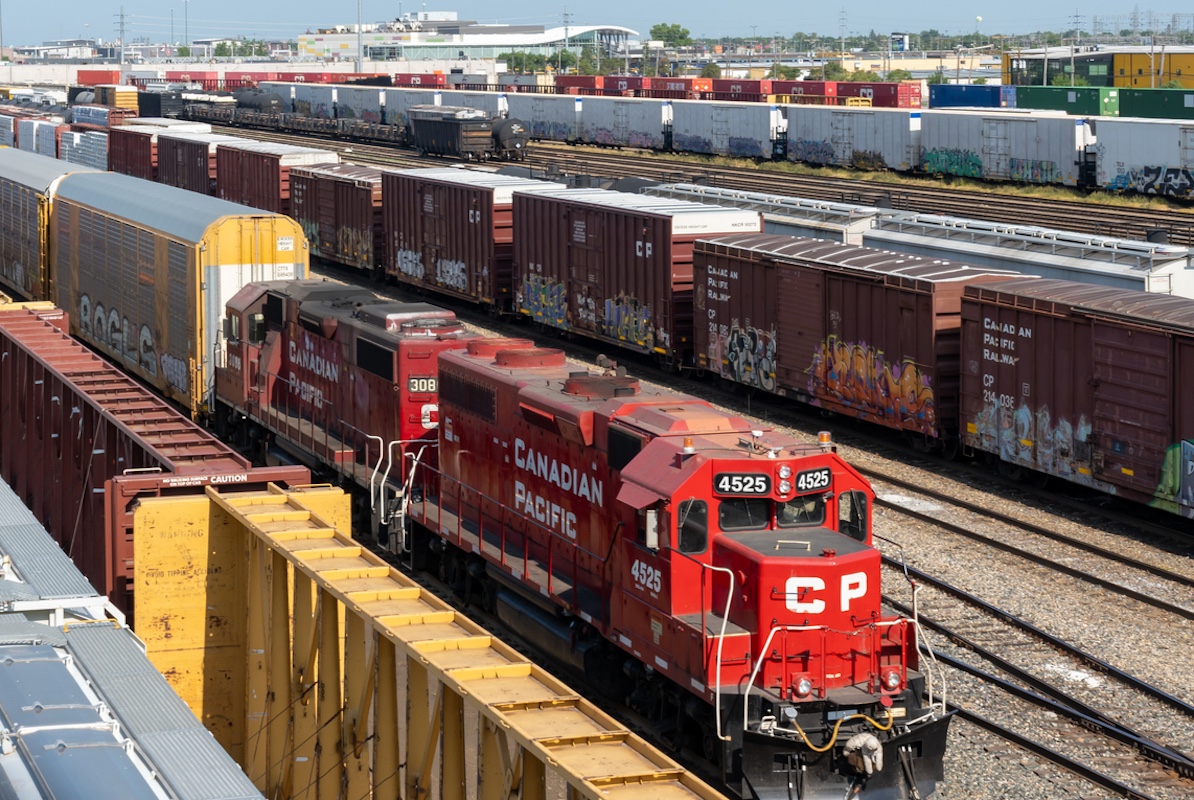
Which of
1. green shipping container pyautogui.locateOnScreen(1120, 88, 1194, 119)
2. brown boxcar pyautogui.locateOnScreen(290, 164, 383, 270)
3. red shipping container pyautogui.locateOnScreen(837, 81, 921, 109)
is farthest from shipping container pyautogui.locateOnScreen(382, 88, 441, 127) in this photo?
brown boxcar pyautogui.locateOnScreen(290, 164, 383, 270)

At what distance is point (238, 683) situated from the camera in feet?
40.4

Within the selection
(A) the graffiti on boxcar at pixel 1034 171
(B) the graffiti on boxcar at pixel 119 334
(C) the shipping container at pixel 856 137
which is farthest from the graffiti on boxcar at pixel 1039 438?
(C) the shipping container at pixel 856 137

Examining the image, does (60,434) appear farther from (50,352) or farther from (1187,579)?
(1187,579)

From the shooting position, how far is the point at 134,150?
2346 inches

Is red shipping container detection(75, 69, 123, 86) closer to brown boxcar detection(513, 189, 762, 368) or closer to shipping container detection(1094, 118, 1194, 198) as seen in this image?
shipping container detection(1094, 118, 1194, 198)

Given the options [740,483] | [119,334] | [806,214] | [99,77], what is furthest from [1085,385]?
[99,77]

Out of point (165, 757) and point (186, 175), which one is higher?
point (186, 175)

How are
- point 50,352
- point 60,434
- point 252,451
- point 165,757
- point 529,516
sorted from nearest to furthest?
1. point 165,757
2. point 529,516
3. point 60,434
4. point 50,352
5. point 252,451

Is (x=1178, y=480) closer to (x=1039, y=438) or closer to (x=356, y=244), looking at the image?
(x=1039, y=438)

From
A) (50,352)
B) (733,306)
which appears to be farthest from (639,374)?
(50,352)

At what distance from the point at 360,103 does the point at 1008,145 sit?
56775mm

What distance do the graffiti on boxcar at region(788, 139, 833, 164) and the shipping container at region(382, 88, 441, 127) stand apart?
3042cm

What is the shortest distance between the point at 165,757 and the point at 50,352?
567 inches

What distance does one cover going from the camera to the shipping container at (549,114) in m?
87.7
